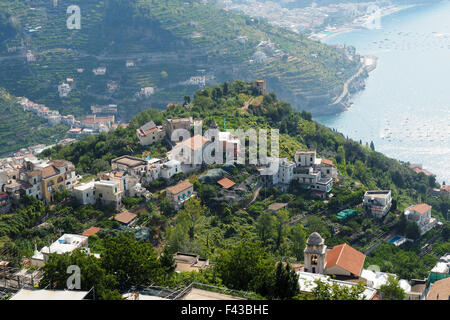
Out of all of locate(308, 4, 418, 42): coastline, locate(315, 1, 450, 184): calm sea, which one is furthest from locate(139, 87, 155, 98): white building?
locate(308, 4, 418, 42): coastline

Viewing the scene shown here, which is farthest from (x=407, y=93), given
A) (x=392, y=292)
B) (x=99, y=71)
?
(x=392, y=292)

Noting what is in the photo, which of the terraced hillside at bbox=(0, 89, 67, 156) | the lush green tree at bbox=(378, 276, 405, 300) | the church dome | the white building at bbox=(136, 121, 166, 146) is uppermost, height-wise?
the lush green tree at bbox=(378, 276, 405, 300)

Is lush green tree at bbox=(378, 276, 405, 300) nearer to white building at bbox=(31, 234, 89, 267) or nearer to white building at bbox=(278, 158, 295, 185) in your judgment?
white building at bbox=(31, 234, 89, 267)

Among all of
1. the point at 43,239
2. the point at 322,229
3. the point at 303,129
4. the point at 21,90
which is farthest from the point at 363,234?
the point at 21,90

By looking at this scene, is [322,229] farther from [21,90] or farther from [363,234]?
[21,90]

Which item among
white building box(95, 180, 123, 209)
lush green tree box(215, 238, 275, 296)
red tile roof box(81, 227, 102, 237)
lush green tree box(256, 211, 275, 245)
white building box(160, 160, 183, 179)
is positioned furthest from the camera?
white building box(160, 160, 183, 179)

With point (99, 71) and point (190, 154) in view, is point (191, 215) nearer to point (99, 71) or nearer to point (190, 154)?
point (190, 154)

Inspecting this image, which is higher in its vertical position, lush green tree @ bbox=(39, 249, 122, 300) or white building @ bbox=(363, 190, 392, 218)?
lush green tree @ bbox=(39, 249, 122, 300)

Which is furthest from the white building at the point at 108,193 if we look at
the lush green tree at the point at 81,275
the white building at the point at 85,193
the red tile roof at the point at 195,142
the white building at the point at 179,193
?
the lush green tree at the point at 81,275
